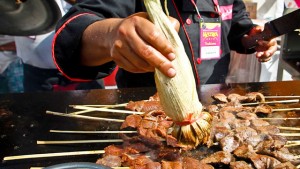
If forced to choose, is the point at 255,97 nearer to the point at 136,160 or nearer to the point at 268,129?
the point at 268,129

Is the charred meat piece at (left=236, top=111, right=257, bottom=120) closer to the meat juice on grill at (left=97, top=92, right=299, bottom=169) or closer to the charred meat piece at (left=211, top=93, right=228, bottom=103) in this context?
the meat juice on grill at (left=97, top=92, right=299, bottom=169)

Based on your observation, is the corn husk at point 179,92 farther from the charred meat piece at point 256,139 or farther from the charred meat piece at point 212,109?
the charred meat piece at point 212,109

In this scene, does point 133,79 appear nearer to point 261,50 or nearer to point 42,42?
point 261,50

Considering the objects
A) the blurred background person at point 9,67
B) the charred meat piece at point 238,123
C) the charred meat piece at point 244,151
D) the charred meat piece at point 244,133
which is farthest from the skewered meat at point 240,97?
the blurred background person at point 9,67

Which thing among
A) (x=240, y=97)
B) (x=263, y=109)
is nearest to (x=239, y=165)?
(x=263, y=109)

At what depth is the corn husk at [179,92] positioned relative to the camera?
6.23 ft

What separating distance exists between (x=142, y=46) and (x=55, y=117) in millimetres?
1319

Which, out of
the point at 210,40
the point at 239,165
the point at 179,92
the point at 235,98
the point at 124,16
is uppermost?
the point at 124,16

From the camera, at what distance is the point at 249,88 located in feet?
10.4

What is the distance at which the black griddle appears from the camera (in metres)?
2.23

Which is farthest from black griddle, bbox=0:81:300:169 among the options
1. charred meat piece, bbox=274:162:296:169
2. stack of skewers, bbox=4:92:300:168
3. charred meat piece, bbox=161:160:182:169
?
charred meat piece, bbox=274:162:296:169

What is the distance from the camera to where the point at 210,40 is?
3342 millimetres

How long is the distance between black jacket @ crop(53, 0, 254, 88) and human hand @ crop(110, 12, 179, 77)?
2.41ft

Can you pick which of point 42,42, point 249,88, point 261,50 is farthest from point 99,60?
point 42,42
